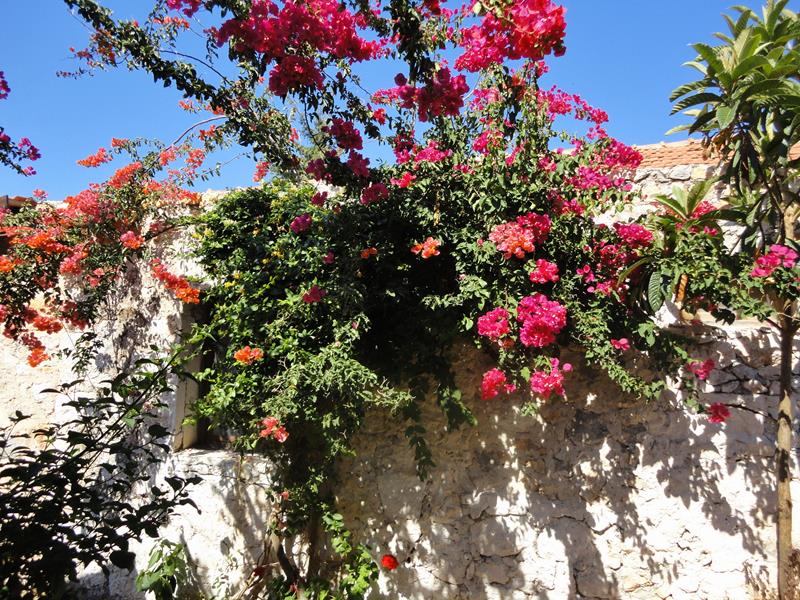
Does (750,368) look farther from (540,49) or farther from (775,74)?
(540,49)

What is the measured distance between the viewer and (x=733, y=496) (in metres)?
3.05

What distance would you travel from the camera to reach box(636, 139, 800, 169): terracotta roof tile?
5273 mm

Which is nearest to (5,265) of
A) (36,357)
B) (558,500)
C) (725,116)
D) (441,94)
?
(36,357)

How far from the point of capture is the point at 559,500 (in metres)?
3.19

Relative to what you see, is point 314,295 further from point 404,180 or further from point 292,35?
point 292,35

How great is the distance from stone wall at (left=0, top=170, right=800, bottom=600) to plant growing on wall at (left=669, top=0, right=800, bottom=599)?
16 centimetres

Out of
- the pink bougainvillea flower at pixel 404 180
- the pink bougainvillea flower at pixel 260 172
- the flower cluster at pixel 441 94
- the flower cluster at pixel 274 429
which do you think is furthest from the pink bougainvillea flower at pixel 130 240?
the flower cluster at pixel 441 94

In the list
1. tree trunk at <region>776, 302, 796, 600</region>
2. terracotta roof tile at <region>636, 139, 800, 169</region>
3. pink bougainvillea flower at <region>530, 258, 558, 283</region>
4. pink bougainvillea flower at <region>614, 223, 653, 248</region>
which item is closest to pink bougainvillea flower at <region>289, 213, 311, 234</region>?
pink bougainvillea flower at <region>530, 258, 558, 283</region>

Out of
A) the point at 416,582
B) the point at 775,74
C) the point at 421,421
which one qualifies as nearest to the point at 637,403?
the point at 421,421

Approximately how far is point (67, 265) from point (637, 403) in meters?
3.73

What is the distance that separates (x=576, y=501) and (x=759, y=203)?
80.2 inches

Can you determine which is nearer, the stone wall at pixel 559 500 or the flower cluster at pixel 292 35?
the flower cluster at pixel 292 35

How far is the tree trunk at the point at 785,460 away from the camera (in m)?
2.86

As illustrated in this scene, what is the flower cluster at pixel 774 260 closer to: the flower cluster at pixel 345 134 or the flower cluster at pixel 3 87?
the flower cluster at pixel 345 134
